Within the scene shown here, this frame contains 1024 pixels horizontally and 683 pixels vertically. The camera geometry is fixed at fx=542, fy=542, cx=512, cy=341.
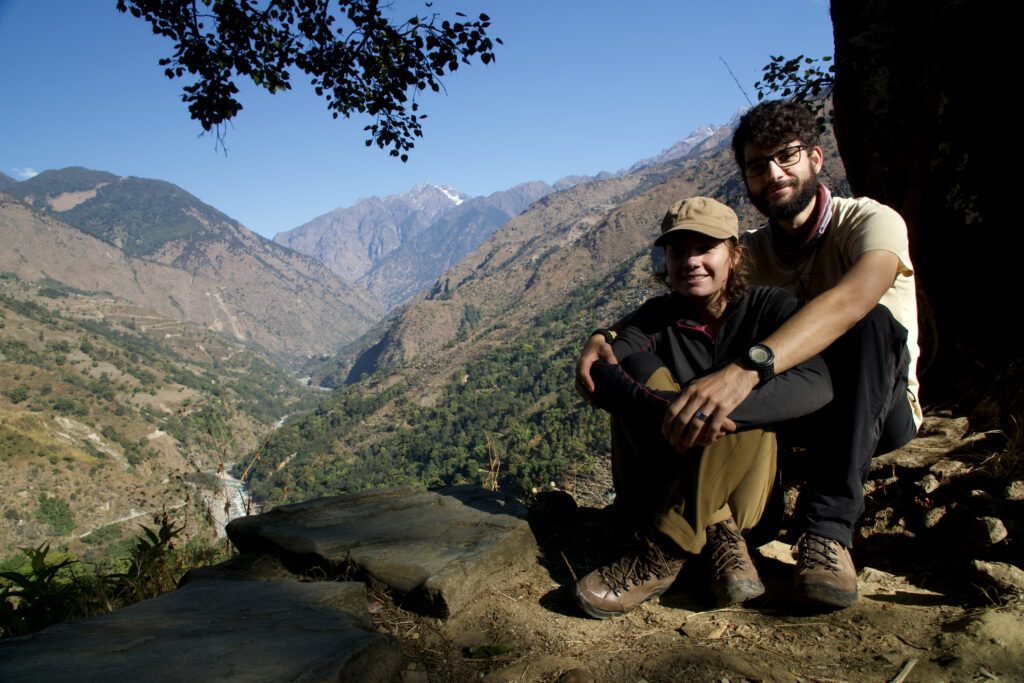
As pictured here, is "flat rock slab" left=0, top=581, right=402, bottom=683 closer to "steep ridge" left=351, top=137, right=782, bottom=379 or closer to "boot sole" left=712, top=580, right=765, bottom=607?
"boot sole" left=712, top=580, right=765, bottom=607

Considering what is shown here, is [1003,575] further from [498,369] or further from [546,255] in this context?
[546,255]

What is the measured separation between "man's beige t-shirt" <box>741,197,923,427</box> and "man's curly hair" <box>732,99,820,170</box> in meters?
0.34

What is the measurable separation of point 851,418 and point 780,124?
129 centimetres

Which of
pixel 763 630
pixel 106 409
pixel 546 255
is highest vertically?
pixel 546 255

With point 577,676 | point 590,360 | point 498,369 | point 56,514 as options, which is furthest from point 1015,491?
point 498,369

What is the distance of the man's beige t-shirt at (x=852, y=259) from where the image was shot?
206 cm

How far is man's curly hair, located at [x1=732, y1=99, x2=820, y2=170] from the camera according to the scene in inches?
91.1

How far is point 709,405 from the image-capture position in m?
1.75

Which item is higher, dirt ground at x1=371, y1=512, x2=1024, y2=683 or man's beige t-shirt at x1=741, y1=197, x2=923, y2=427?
man's beige t-shirt at x1=741, y1=197, x2=923, y2=427

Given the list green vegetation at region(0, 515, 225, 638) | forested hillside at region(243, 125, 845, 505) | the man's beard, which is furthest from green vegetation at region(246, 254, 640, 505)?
the man's beard

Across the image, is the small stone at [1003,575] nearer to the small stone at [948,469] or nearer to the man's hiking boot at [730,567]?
the small stone at [948,469]

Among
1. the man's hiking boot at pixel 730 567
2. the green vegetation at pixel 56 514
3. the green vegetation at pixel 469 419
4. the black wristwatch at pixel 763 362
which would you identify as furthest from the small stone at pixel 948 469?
the green vegetation at pixel 56 514

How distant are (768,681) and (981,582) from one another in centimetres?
92

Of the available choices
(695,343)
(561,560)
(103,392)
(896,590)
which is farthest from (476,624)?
(103,392)
